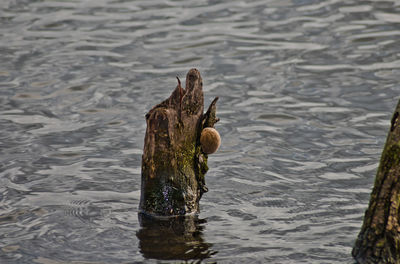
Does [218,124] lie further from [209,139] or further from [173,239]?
[173,239]

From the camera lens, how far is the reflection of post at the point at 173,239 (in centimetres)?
559

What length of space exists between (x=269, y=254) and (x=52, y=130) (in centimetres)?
425

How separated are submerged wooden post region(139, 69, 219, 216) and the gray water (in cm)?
28

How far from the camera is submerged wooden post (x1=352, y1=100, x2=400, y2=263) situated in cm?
462

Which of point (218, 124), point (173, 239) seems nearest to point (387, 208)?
point (173, 239)

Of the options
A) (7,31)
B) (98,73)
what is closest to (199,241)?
(98,73)

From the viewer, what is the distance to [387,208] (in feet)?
15.2

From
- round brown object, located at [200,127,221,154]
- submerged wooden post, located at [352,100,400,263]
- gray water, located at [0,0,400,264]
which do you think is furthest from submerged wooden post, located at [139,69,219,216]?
submerged wooden post, located at [352,100,400,263]

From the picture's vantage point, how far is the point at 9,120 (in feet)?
30.4

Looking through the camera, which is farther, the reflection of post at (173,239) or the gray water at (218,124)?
the gray water at (218,124)

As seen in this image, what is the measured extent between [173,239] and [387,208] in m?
1.92

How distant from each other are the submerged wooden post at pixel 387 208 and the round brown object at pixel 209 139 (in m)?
1.56

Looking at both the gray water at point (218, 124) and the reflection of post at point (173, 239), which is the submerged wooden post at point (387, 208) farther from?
the reflection of post at point (173, 239)

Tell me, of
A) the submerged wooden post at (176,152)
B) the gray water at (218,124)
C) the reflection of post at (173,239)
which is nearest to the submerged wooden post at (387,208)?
the gray water at (218,124)
